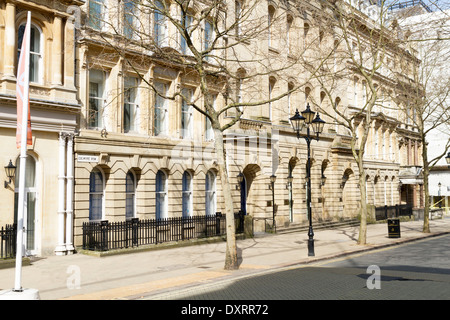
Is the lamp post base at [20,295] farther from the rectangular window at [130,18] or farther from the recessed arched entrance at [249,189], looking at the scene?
the recessed arched entrance at [249,189]

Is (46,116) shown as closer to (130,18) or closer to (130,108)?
(130,108)

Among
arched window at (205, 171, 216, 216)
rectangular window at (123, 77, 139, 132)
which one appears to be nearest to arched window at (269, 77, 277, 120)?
arched window at (205, 171, 216, 216)

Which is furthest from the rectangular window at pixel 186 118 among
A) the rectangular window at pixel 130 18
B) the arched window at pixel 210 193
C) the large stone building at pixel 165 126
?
the rectangular window at pixel 130 18

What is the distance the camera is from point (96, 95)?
21344 millimetres

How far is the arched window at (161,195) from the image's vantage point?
2366cm

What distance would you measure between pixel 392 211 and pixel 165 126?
25.8 m

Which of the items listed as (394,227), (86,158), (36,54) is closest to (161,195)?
Result: (86,158)

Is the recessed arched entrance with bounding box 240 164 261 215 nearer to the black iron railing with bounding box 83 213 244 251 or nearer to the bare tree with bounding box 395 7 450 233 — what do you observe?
the black iron railing with bounding box 83 213 244 251

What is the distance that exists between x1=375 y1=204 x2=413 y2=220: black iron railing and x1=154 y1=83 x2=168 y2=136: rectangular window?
22865 millimetres

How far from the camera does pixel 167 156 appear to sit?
23484 millimetres

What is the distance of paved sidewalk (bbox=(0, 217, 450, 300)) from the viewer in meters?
12.3

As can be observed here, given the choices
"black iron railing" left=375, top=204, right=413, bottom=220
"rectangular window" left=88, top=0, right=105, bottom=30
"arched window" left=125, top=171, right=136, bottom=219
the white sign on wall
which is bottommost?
"black iron railing" left=375, top=204, right=413, bottom=220
